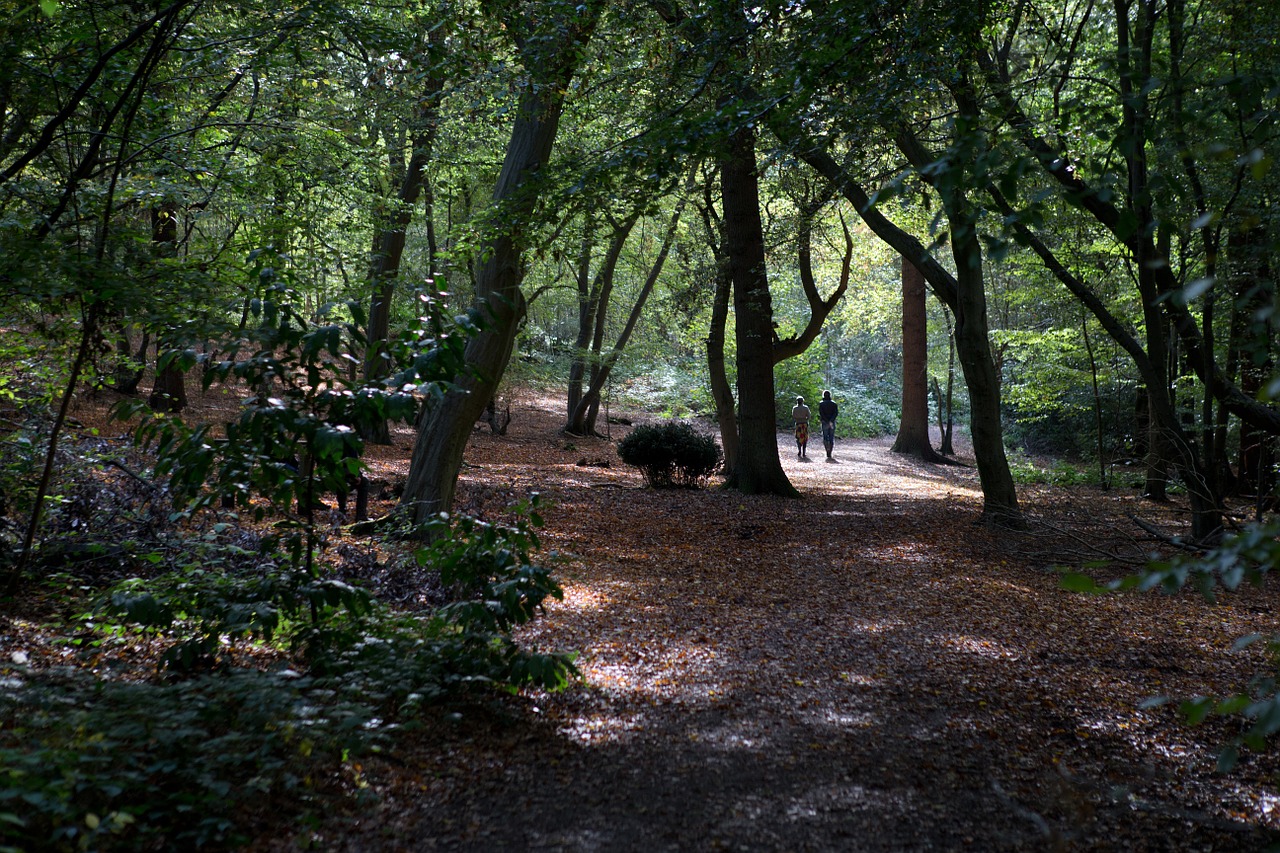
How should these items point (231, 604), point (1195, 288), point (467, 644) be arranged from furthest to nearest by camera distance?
1. point (467, 644)
2. point (231, 604)
3. point (1195, 288)

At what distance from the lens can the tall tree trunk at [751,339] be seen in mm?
12492

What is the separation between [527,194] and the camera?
6.79 meters

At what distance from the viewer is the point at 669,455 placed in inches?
516

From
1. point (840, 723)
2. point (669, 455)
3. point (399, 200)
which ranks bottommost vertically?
point (840, 723)

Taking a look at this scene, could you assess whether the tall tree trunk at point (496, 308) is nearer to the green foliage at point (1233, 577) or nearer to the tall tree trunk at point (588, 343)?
the green foliage at point (1233, 577)

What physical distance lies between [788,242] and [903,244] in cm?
330

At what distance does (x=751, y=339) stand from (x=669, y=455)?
2.17 m

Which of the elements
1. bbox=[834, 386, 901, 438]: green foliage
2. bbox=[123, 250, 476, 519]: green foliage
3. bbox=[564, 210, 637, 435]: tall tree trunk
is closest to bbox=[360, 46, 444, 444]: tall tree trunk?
bbox=[564, 210, 637, 435]: tall tree trunk

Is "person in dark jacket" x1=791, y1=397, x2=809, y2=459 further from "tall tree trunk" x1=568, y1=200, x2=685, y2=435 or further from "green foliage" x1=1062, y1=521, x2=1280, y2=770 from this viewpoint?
"green foliage" x1=1062, y1=521, x2=1280, y2=770

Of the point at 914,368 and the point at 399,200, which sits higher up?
the point at 399,200

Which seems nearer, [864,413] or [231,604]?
[231,604]

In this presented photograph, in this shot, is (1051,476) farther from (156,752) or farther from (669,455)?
(156,752)

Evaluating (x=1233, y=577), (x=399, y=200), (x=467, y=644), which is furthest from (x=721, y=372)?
(x=1233, y=577)

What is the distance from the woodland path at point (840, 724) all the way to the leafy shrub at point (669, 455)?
4.14 meters
